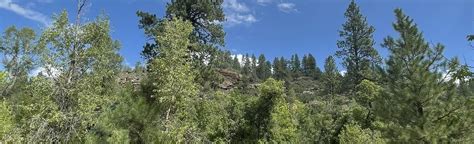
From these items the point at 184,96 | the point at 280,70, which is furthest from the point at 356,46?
the point at 280,70

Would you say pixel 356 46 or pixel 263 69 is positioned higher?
pixel 263 69

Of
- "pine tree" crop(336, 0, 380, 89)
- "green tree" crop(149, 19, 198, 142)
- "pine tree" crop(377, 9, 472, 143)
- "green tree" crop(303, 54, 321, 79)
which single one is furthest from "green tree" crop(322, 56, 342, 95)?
"green tree" crop(303, 54, 321, 79)

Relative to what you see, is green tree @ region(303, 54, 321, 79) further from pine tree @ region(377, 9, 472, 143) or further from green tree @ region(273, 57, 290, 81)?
pine tree @ region(377, 9, 472, 143)

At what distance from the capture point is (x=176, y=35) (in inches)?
727

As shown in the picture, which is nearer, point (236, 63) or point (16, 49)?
point (16, 49)

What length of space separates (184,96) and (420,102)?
11314mm

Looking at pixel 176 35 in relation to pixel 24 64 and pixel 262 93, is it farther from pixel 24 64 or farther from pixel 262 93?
pixel 24 64

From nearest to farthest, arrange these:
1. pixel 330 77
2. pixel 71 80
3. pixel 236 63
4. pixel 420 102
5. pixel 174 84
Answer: pixel 71 80 < pixel 174 84 < pixel 420 102 < pixel 330 77 < pixel 236 63

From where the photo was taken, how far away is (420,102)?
21.1m

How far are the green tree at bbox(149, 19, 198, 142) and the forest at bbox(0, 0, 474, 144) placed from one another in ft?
0.14

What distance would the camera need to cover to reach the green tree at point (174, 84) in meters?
16.7

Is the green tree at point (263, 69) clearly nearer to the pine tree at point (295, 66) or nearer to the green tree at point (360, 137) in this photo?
the pine tree at point (295, 66)

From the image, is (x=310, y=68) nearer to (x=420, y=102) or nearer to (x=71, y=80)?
(x=420, y=102)

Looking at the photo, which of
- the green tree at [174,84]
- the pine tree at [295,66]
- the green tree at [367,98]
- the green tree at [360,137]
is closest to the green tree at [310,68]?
the pine tree at [295,66]
